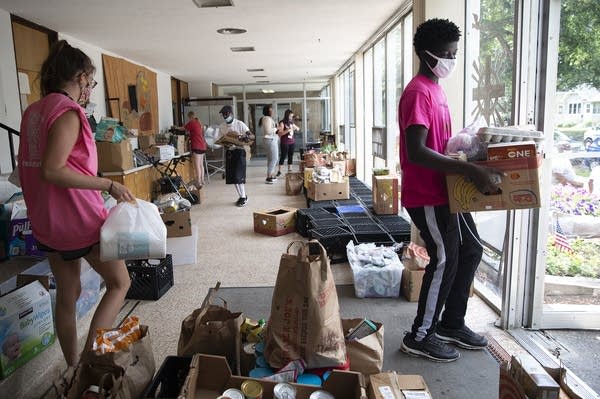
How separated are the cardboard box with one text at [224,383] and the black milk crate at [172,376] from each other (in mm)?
76

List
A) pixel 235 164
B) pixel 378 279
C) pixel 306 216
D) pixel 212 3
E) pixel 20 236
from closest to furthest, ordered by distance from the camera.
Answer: pixel 378 279 < pixel 20 236 < pixel 212 3 < pixel 306 216 < pixel 235 164

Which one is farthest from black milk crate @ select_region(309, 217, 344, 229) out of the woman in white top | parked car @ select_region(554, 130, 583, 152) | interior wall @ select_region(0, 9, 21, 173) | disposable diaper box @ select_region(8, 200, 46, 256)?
the woman in white top

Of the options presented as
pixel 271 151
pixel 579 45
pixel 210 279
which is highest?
pixel 579 45

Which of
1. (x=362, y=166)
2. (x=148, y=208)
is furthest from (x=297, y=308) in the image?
(x=362, y=166)

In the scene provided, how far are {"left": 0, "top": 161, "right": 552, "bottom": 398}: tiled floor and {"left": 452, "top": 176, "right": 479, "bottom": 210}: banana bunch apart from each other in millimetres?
907

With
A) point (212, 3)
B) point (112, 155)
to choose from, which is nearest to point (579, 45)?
point (212, 3)

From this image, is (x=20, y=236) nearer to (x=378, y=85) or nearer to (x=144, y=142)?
(x=144, y=142)

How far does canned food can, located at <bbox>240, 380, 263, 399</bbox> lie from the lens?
148 cm

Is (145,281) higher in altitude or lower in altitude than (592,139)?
lower

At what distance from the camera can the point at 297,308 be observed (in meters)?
1.67

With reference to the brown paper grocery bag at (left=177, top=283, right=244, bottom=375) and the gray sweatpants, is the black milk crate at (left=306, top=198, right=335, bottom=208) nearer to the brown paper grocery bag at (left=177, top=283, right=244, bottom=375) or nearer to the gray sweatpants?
the gray sweatpants

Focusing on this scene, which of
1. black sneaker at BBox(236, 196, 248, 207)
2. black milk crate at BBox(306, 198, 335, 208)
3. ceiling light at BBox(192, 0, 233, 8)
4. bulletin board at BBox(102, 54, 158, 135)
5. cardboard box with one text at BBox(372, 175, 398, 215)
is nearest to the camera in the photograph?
ceiling light at BBox(192, 0, 233, 8)

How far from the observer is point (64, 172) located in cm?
162

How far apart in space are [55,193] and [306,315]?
3.50ft
